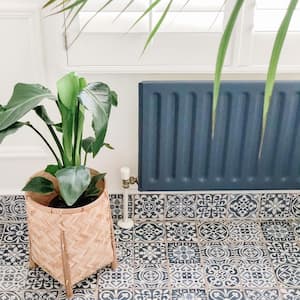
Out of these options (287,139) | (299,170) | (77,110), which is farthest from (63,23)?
(299,170)

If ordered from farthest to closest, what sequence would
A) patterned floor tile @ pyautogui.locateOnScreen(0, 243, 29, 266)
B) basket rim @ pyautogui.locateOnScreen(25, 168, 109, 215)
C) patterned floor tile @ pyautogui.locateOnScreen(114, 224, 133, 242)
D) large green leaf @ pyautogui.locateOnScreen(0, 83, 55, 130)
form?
patterned floor tile @ pyautogui.locateOnScreen(114, 224, 133, 242) < patterned floor tile @ pyautogui.locateOnScreen(0, 243, 29, 266) < basket rim @ pyautogui.locateOnScreen(25, 168, 109, 215) < large green leaf @ pyautogui.locateOnScreen(0, 83, 55, 130)

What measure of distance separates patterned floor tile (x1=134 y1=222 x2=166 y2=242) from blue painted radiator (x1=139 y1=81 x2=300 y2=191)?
0.59ft

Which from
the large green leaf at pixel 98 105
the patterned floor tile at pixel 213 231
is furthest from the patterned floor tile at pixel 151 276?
the large green leaf at pixel 98 105

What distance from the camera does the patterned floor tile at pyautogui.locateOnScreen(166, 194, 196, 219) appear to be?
5.89 feet

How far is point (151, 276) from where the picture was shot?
1.59 m

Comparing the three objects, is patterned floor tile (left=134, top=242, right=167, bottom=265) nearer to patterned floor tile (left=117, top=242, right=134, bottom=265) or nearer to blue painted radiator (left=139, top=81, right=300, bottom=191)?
patterned floor tile (left=117, top=242, right=134, bottom=265)

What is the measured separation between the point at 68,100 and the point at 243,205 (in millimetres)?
861

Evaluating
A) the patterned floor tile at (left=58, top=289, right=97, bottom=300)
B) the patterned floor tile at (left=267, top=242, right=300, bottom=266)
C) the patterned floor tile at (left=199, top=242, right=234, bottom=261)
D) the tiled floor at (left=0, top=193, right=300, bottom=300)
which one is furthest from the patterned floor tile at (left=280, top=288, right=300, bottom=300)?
the patterned floor tile at (left=58, top=289, right=97, bottom=300)

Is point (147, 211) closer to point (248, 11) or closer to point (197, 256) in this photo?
point (197, 256)

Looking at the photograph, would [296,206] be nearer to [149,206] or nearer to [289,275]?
[289,275]

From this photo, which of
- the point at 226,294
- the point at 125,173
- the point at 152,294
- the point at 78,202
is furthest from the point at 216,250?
the point at 78,202

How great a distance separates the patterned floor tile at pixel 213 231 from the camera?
1.75 metres

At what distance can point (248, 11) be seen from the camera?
1.47 meters

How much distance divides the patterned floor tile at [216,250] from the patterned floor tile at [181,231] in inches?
2.2
